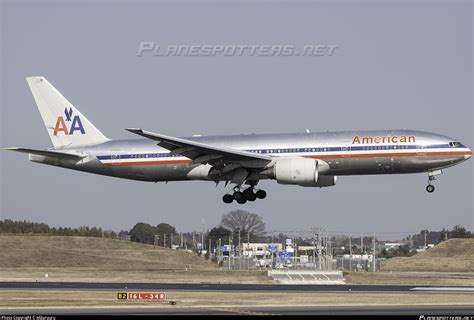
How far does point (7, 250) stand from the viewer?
7244 centimetres

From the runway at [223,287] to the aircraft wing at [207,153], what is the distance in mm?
7664

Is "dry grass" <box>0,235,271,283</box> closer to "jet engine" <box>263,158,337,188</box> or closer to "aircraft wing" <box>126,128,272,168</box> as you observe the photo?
"jet engine" <box>263,158,337,188</box>

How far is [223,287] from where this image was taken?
167 ft

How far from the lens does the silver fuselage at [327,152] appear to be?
52.8 m

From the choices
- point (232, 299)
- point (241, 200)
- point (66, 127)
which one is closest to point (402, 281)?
point (241, 200)

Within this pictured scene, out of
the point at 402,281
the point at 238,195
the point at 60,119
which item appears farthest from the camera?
the point at 60,119

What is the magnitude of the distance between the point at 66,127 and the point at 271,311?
29.1 m

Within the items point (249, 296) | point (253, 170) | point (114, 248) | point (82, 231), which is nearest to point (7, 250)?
point (114, 248)

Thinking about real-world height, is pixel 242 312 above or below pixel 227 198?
below

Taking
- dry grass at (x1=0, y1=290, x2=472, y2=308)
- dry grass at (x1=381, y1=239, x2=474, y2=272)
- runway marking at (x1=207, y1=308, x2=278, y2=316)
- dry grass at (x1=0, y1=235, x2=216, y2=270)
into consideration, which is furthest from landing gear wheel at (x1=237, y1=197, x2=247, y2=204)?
dry grass at (x1=381, y1=239, x2=474, y2=272)

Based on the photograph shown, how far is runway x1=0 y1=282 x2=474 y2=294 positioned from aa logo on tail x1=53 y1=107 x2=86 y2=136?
12.9 m

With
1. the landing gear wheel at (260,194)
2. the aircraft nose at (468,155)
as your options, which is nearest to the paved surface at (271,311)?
the aircraft nose at (468,155)

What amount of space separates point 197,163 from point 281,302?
16.8m

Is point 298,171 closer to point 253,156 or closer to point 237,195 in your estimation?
point 253,156
